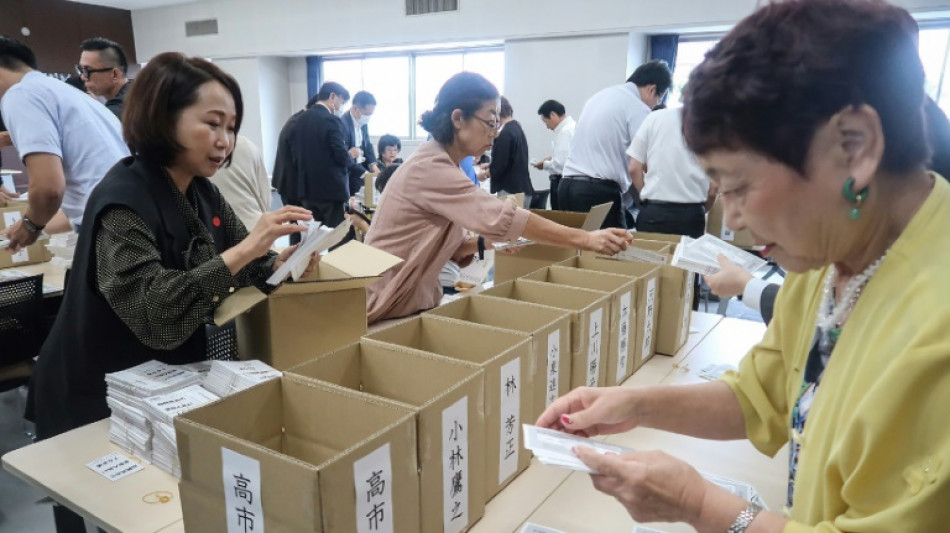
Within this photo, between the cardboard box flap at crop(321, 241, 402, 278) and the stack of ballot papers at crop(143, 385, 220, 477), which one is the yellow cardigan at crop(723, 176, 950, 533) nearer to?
the stack of ballot papers at crop(143, 385, 220, 477)

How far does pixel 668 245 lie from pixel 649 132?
156 centimetres

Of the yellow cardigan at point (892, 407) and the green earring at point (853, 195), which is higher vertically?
the green earring at point (853, 195)

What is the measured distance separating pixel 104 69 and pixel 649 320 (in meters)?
2.74

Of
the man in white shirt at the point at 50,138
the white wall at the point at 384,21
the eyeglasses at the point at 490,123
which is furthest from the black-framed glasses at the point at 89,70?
the white wall at the point at 384,21

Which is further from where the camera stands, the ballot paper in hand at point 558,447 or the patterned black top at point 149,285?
the patterned black top at point 149,285

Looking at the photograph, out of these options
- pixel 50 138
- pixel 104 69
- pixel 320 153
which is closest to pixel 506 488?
pixel 50 138

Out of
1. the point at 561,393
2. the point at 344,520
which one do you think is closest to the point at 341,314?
the point at 561,393

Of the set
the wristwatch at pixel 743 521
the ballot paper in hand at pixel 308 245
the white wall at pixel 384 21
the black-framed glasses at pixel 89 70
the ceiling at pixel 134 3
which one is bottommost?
the wristwatch at pixel 743 521

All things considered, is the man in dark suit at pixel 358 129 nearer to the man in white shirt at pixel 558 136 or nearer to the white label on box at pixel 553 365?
the man in white shirt at pixel 558 136

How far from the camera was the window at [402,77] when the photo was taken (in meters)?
8.41

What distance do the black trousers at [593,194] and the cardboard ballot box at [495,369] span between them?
2.67 metres

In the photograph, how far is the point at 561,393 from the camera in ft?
4.37

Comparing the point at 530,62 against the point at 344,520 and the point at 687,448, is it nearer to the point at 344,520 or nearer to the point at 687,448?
the point at 687,448

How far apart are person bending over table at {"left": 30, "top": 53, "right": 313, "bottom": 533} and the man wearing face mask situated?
3547mm
